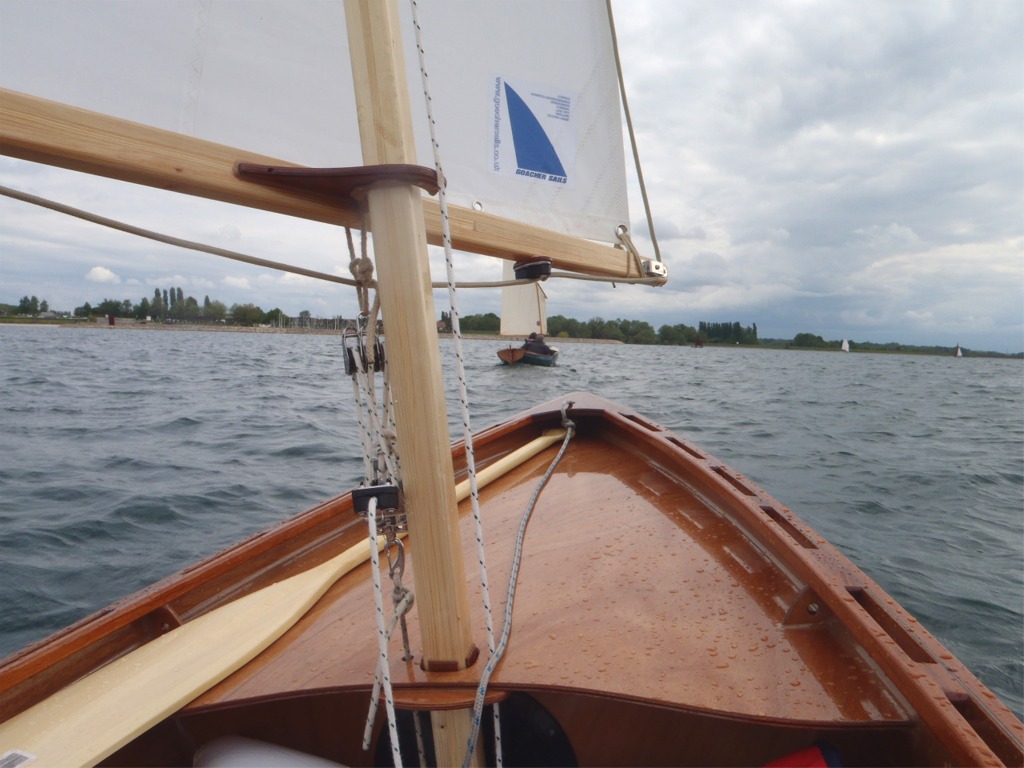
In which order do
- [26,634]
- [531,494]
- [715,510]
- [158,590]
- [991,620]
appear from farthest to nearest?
1. [991,620]
2. [26,634]
3. [531,494]
4. [715,510]
5. [158,590]

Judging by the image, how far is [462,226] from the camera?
4.27 ft

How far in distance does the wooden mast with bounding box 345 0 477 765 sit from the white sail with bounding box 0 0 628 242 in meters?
0.36

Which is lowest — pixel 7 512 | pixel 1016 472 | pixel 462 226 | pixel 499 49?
pixel 1016 472

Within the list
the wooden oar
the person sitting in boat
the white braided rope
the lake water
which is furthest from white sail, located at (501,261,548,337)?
the white braided rope

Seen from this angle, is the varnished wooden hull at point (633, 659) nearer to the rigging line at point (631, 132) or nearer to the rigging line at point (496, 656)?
the rigging line at point (496, 656)

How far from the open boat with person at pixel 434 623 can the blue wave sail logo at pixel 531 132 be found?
0.05 feet

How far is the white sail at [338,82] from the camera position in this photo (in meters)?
1.13

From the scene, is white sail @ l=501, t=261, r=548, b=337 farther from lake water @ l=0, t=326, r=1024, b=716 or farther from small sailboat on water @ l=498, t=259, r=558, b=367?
lake water @ l=0, t=326, r=1024, b=716

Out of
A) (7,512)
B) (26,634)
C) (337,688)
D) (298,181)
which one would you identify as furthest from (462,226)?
(7,512)

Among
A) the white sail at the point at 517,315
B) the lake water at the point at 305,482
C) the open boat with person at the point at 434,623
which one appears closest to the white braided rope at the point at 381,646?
the open boat with person at the point at 434,623

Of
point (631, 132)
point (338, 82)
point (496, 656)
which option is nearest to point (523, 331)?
point (631, 132)

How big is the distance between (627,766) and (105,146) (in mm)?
1669

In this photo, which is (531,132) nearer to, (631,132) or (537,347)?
(631,132)

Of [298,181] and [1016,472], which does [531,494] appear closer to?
[298,181]
